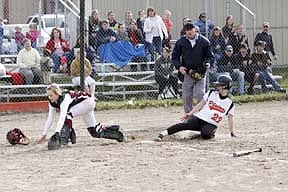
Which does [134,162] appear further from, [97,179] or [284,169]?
[284,169]

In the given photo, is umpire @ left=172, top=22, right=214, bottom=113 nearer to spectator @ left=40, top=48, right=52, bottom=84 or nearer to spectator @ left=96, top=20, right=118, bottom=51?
spectator @ left=40, top=48, right=52, bottom=84

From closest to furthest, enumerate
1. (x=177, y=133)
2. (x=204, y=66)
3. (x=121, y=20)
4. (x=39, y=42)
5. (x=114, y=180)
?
1. (x=114, y=180)
2. (x=177, y=133)
3. (x=204, y=66)
4. (x=39, y=42)
5. (x=121, y=20)

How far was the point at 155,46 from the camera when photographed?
2119 cm

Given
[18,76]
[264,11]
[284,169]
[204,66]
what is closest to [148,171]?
[284,169]

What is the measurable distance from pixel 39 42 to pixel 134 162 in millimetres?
11770

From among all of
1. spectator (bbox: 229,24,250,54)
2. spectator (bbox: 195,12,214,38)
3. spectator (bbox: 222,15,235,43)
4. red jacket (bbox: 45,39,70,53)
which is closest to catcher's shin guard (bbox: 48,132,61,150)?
red jacket (bbox: 45,39,70,53)

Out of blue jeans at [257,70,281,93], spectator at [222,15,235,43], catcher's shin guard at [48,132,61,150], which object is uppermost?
spectator at [222,15,235,43]

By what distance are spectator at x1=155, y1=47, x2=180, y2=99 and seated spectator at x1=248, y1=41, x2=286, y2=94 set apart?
221 cm

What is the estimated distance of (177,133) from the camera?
1307 cm

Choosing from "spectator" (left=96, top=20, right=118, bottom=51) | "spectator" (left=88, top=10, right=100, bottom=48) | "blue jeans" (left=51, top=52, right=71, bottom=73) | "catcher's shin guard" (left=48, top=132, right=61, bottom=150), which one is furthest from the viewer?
"spectator" (left=88, top=10, right=100, bottom=48)

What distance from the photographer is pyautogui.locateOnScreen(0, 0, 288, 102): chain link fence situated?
18.7 meters

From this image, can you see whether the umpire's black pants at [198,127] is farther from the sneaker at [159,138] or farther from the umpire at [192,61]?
the umpire at [192,61]

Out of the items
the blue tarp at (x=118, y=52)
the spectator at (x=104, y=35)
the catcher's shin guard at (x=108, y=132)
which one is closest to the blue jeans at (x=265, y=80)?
the blue tarp at (x=118, y=52)

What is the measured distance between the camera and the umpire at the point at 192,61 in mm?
14023
